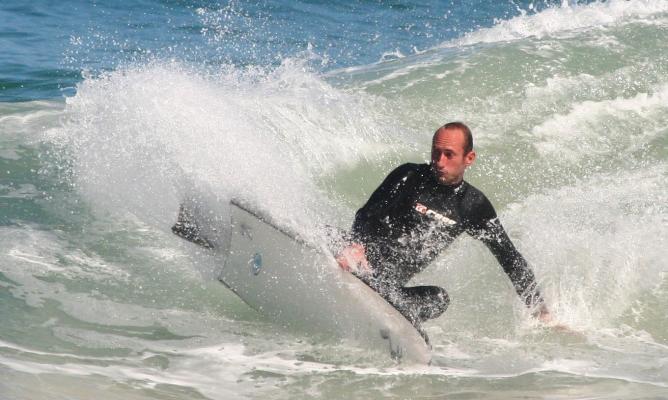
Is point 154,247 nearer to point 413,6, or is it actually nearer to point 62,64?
point 62,64

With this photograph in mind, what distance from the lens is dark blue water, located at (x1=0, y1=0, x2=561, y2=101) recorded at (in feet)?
46.0

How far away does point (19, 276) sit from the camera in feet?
19.9

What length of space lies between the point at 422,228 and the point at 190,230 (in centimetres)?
149

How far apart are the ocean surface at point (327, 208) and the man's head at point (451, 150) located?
0.81 meters

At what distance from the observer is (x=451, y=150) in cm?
533

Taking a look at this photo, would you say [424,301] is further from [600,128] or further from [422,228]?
[600,128]

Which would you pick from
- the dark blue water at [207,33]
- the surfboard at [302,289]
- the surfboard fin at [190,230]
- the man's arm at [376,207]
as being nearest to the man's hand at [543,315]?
the surfboard at [302,289]

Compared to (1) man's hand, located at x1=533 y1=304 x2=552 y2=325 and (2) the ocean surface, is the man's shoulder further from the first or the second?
(2) the ocean surface

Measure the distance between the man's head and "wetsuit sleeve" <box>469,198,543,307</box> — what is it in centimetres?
33

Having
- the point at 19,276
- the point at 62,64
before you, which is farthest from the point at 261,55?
the point at 19,276

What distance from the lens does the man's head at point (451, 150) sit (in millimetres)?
5293

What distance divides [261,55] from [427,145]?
6047 millimetres

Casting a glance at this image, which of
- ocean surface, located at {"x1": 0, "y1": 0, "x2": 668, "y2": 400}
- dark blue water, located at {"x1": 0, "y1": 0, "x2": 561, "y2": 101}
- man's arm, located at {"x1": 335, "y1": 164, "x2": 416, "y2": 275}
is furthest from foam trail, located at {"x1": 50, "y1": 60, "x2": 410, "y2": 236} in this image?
dark blue water, located at {"x1": 0, "y1": 0, "x2": 561, "y2": 101}

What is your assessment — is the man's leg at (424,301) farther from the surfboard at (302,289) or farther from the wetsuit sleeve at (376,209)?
the wetsuit sleeve at (376,209)
